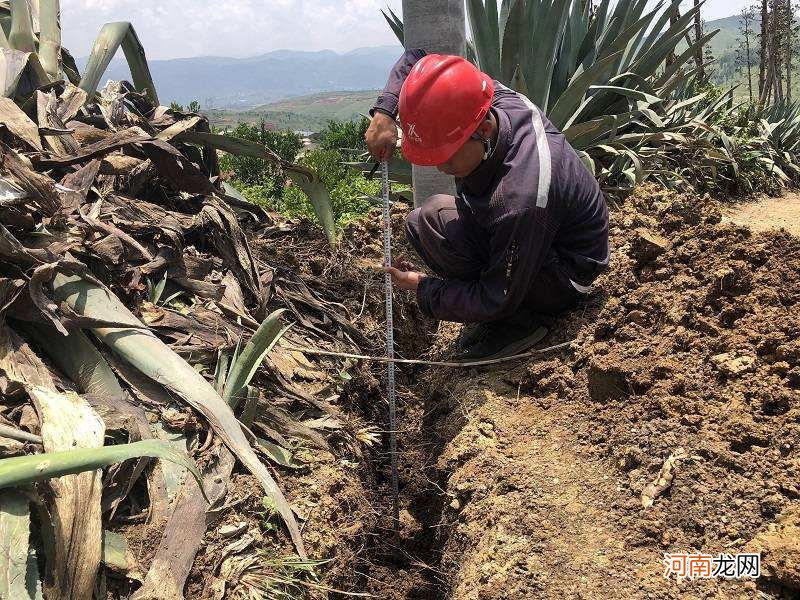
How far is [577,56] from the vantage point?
510cm

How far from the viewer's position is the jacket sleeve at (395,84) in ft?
9.50

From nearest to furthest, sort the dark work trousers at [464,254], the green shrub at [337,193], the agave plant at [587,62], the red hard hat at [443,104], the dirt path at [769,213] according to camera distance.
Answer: the red hard hat at [443,104], the dark work trousers at [464,254], the green shrub at [337,193], the agave plant at [587,62], the dirt path at [769,213]

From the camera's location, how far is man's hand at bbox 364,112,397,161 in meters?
2.91

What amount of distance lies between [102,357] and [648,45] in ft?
16.3

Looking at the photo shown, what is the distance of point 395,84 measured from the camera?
2.95 meters

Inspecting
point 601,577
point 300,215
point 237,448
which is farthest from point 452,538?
point 300,215

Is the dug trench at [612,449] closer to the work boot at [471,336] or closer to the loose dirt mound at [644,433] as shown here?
the loose dirt mound at [644,433]

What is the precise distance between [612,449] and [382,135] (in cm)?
168

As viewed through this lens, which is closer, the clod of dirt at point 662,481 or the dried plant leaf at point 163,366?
the clod of dirt at point 662,481

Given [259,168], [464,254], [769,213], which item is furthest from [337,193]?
[769,213]

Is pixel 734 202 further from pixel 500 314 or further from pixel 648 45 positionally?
pixel 500 314
